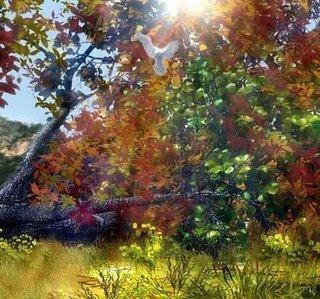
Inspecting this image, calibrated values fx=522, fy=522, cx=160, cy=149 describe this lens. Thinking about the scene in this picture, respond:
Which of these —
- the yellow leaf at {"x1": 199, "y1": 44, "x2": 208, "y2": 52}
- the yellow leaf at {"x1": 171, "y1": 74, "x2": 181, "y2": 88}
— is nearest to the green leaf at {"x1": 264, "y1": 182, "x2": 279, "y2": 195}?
the yellow leaf at {"x1": 171, "y1": 74, "x2": 181, "y2": 88}

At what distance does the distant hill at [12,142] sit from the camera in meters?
12.4

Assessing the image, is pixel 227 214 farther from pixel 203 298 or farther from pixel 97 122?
pixel 203 298

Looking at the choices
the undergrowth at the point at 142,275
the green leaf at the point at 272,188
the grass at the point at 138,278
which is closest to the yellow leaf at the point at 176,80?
the green leaf at the point at 272,188

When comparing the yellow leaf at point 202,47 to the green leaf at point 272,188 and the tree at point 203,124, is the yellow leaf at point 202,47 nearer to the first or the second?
the tree at point 203,124

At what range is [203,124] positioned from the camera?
7449 millimetres

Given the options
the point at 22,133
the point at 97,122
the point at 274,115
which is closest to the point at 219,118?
the point at 274,115

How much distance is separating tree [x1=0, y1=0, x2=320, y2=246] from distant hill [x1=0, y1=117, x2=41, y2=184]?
384 centimetres

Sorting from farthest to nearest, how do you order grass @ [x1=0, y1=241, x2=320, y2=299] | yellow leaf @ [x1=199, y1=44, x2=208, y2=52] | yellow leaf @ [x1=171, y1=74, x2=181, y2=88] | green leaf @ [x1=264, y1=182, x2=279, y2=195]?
yellow leaf @ [x1=199, y1=44, x2=208, y2=52]
yellow leaf @ [x1=171, y1=74, x2=181, y2=88]
green leaf @ [x1=264, y1=182, x2=279, y2=195]
grass @ [x1=0, y1=241, x2=320, y2=299]

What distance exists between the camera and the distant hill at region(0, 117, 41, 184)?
1238 cm

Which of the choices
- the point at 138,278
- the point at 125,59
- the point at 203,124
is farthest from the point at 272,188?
the point at 125,59

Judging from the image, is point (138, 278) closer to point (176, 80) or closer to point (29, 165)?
point (176, 80)

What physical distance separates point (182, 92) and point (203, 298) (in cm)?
406

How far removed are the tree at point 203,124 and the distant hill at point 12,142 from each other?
3837 mm

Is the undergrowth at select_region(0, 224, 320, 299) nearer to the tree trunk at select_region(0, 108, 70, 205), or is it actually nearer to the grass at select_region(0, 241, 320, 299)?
the grass at select_region(0, 241, 320, 299)
